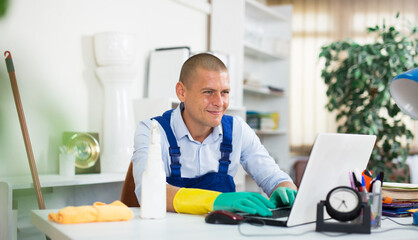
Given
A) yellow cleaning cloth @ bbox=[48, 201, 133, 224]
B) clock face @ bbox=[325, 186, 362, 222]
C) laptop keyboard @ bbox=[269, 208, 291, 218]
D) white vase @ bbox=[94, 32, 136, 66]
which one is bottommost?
laptop keyboard @ bbox=[269, 208, 291, 218]

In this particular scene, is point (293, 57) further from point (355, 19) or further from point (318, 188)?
point (318, 188)

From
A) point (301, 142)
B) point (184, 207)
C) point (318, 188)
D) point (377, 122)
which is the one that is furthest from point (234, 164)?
point (301, 142)

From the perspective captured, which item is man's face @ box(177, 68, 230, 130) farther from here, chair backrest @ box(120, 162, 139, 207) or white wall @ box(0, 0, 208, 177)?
white wall @ box(0, 0, 208, 177)

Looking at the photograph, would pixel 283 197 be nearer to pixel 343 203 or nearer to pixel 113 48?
pixel 343 203

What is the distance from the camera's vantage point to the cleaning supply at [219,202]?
1188 millimetres

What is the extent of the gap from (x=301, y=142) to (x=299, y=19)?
4.54 feet

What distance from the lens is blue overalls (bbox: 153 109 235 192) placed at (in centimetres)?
166

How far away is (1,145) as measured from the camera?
2166 millimetres

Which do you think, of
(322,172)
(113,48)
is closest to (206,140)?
(322,172)

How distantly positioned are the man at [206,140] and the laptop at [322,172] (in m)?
0.42

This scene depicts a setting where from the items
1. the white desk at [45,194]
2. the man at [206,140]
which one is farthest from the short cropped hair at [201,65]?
the white desk at [45,194]

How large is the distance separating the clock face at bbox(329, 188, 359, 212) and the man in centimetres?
50

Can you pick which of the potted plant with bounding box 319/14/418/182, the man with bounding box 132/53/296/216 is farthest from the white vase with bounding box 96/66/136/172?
the potted plant with bounding box 319/14/418/182

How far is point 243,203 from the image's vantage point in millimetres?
1193
